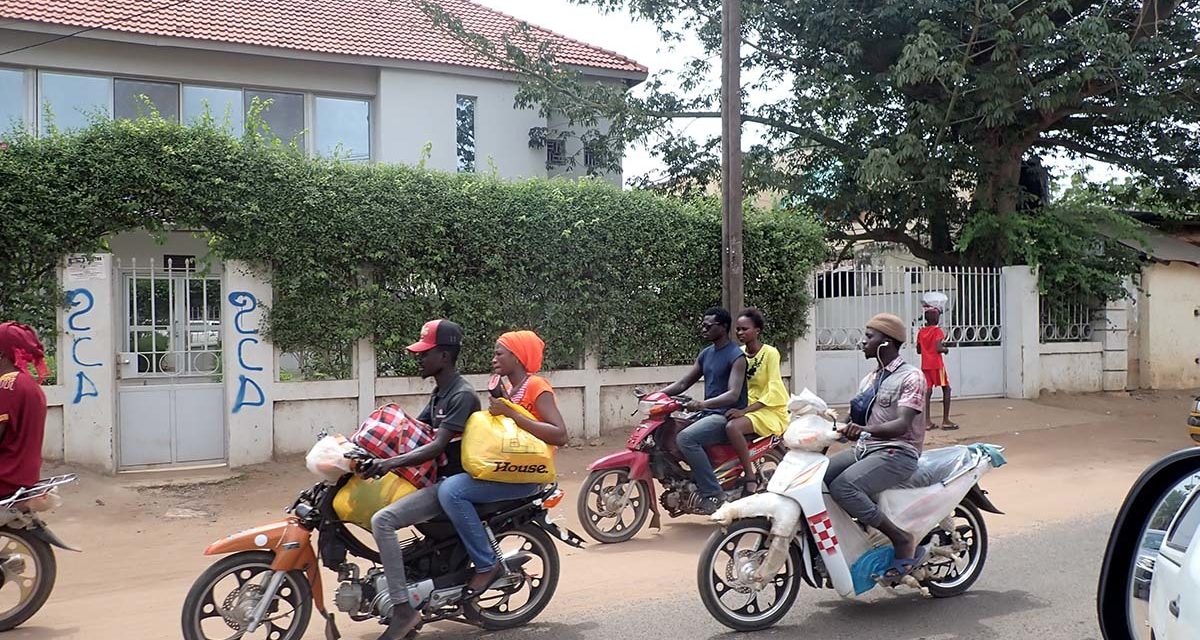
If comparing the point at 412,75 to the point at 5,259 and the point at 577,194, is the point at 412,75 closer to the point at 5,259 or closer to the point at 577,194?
the point at 577,194

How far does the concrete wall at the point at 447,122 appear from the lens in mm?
16500

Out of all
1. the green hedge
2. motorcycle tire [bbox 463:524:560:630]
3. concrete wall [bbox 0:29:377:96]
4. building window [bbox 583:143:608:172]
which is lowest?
motorcycle tire [bbox 463:524:560:630]

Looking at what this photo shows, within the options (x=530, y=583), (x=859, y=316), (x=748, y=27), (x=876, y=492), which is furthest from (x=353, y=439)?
(x=748, y=27)

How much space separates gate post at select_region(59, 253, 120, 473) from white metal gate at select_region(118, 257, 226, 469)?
206 mm

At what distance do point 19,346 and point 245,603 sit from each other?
2.20m

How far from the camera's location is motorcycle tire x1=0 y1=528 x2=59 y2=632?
512 cm

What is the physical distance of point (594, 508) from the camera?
739 cm

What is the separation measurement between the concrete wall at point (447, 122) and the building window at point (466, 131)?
0.30 feet

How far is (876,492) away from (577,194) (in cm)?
684

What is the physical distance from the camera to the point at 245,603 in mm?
4352

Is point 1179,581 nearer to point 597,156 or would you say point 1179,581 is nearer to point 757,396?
point 757,396

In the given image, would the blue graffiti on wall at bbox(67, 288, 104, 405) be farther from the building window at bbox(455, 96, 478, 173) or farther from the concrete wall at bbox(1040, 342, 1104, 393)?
the concrete wall at bbox(1040, 342, 1104, 393)

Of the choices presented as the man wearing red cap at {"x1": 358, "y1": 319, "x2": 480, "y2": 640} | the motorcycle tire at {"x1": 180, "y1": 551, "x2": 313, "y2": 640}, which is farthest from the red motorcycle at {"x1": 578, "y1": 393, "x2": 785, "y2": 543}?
the motorcycle tire at {"x1": 180, "y1": 551, "x2": 313, "y2": 640}

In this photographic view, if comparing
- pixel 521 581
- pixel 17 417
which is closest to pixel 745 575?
pixel 521 581
